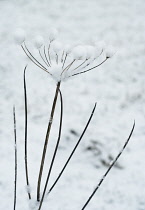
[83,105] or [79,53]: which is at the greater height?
[79,53]

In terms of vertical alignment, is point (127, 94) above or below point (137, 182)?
above

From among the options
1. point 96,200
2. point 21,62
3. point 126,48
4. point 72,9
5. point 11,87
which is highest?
point 72,9

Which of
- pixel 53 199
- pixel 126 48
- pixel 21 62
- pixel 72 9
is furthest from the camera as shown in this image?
pixel 72 9

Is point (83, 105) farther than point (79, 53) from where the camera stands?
Yes

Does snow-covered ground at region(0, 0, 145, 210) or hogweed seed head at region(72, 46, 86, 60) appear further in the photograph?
snow-covered ground at region(0, 0, 145, 210)

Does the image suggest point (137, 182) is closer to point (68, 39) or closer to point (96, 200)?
point (96, 200)

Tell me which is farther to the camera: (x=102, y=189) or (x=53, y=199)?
(x=102, y=189)

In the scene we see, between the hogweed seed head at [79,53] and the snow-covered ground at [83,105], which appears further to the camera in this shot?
the snow-covered ground at [83,105]

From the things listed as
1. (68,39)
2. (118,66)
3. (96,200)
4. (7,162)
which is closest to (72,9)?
(68,39)
